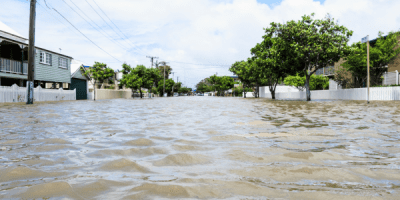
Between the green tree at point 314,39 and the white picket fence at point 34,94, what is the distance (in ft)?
73.9

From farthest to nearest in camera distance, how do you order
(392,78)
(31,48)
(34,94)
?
(392,78) < (34,94) < (31,48)

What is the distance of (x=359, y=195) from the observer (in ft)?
6.79

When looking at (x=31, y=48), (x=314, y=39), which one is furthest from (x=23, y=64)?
(x=314, y=39)

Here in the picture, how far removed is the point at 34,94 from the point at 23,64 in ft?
15.5

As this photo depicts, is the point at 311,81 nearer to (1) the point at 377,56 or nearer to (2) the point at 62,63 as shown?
(1) the point at 377,56

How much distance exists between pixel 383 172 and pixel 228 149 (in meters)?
1.81

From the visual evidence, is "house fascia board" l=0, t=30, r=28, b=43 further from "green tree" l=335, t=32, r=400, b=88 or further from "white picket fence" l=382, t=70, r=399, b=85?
"white picket fence" l=382, t=70, r=399, b=85

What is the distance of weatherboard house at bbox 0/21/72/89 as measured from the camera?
23938 mm

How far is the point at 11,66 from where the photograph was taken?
81.0 feet

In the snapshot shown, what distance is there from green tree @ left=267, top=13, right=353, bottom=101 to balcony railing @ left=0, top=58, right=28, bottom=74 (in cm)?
2458

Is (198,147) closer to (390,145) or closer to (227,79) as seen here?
(390,145)

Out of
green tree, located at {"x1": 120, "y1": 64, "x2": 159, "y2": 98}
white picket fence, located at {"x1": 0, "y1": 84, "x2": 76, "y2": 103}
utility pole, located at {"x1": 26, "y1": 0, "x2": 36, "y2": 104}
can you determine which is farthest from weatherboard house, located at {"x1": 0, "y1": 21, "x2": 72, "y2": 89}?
green tree, located at {"x1": 120, "y1": 64, "x2": 159, "y2": 98}

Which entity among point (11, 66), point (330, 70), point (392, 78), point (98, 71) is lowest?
point (392, 78)

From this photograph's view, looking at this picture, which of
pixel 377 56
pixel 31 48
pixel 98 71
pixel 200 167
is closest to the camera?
pixel 200 167
